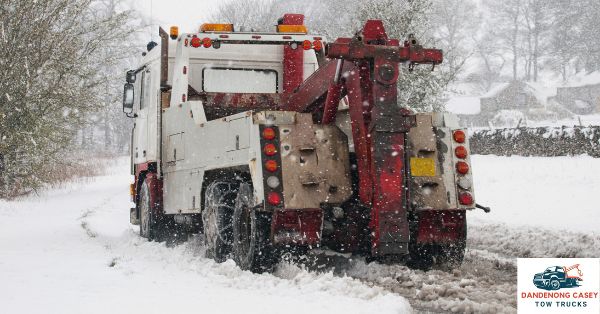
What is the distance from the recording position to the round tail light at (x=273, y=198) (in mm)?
6488

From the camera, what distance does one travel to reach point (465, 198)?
686 centimetres

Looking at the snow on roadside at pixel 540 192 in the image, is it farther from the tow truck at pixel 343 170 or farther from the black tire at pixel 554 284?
the black tire at pixel 554 284

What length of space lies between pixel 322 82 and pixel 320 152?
864 mm

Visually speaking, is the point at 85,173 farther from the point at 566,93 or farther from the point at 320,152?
the point at 566,93

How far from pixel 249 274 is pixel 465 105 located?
64812 millimetres

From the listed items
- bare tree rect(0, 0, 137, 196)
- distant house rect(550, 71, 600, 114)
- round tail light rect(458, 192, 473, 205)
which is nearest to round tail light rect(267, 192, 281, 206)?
round tail light rect(458, 192, 473, 205)

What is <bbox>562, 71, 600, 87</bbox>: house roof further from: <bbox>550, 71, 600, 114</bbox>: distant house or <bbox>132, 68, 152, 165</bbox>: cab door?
<bbox>132, 68, 152, 165</bbox>: cab door

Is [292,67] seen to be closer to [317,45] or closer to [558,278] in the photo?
[317,45]

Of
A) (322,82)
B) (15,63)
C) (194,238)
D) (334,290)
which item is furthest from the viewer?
(15,63)

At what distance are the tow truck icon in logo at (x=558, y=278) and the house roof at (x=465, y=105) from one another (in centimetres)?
6328

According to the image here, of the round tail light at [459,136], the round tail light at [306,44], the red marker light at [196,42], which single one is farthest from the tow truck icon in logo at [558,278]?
the round tail light at [306,44]

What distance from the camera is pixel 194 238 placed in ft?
36.2

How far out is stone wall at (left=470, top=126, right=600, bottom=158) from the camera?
21.5m

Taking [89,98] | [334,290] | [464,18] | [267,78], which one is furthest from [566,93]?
[334,290]
